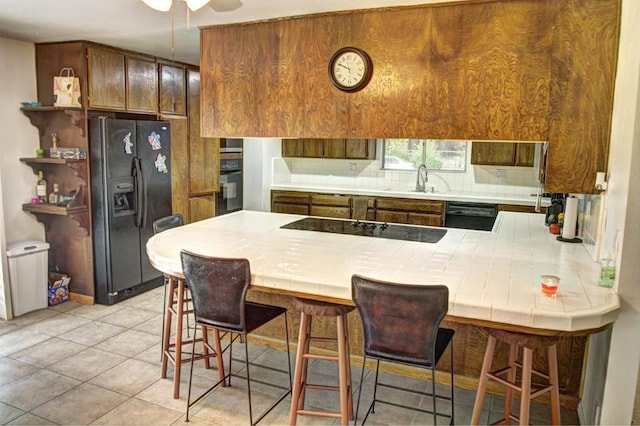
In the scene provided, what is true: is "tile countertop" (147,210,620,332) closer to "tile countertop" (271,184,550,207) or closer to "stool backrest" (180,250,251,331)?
"stool backrest" (180,250,251,331)

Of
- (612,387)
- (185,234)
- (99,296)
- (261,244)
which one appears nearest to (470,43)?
(261,244)

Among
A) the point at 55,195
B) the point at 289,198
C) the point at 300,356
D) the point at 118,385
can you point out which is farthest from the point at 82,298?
the point at 300,356

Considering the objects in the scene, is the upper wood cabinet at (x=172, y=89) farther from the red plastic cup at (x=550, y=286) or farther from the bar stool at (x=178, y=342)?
the red plastic cup at (x=550, y=286)

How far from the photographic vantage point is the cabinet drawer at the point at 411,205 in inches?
220

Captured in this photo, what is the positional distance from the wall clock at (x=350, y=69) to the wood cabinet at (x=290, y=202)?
3320 millimetres

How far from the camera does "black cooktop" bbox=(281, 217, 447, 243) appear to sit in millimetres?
3267

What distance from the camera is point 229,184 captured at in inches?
249

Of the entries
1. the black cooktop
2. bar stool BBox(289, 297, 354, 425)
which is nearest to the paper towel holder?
the black cooktop

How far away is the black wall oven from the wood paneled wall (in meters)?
2.65

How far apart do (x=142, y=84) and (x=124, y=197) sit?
3.81ft

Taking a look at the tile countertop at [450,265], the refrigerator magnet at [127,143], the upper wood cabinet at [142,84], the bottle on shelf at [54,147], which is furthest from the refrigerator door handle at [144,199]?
the tile countertop at [450,265]

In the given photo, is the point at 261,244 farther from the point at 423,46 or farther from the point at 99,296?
the point at 99,296

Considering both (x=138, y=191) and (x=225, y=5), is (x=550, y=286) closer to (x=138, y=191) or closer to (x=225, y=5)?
(x=225, y=5)

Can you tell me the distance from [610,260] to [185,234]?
252 centimetres
